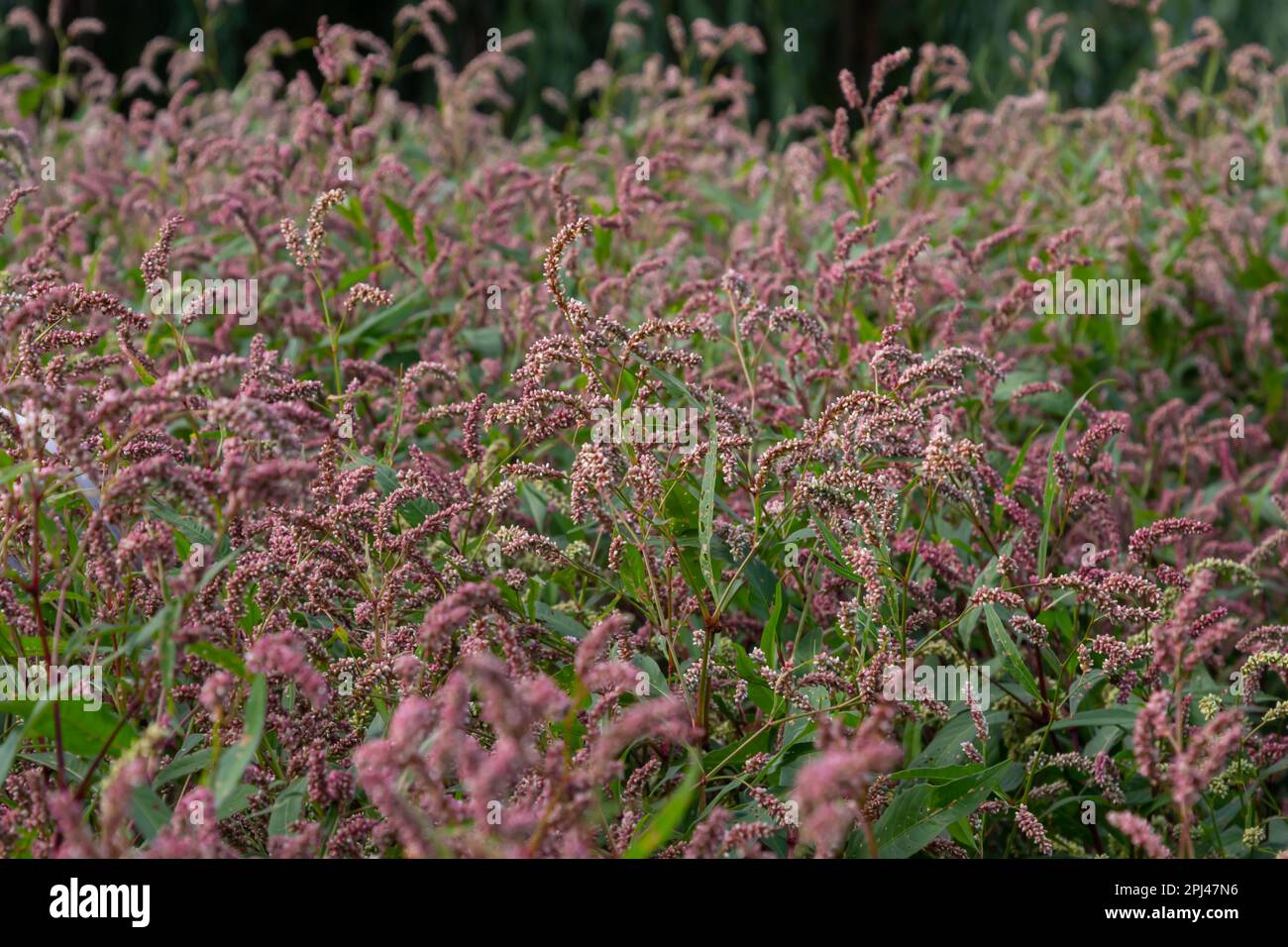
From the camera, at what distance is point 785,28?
1059 cm

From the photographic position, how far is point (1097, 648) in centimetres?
211

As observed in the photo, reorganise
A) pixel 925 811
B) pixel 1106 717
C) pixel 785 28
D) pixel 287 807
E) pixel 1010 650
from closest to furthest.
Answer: pixel 287 807
pixel 925 811
pixel 1010 650
pixel 1106 717
pixel 785 28

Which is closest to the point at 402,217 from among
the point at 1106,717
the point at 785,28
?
the point at 1106,717

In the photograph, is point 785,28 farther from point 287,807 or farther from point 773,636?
point 287,807

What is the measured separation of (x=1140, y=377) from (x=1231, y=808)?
1.88m

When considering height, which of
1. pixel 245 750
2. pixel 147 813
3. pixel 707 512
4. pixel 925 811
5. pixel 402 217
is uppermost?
pixel 402 217

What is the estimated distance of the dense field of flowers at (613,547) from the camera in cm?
167

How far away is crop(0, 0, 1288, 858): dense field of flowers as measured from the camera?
1.67 metres

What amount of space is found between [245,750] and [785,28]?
9.83 meters

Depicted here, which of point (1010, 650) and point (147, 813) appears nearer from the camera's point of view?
point (147, 813)

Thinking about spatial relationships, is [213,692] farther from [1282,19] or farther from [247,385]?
[1282,19]

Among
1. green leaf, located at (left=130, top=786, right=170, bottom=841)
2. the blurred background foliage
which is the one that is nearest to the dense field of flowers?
green leaf, located at (left=130, top=786, right=170, bottom=841)

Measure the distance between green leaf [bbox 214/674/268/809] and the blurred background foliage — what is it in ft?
30.8

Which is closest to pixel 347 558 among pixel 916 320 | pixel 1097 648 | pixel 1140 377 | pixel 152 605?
pixel 152 605
